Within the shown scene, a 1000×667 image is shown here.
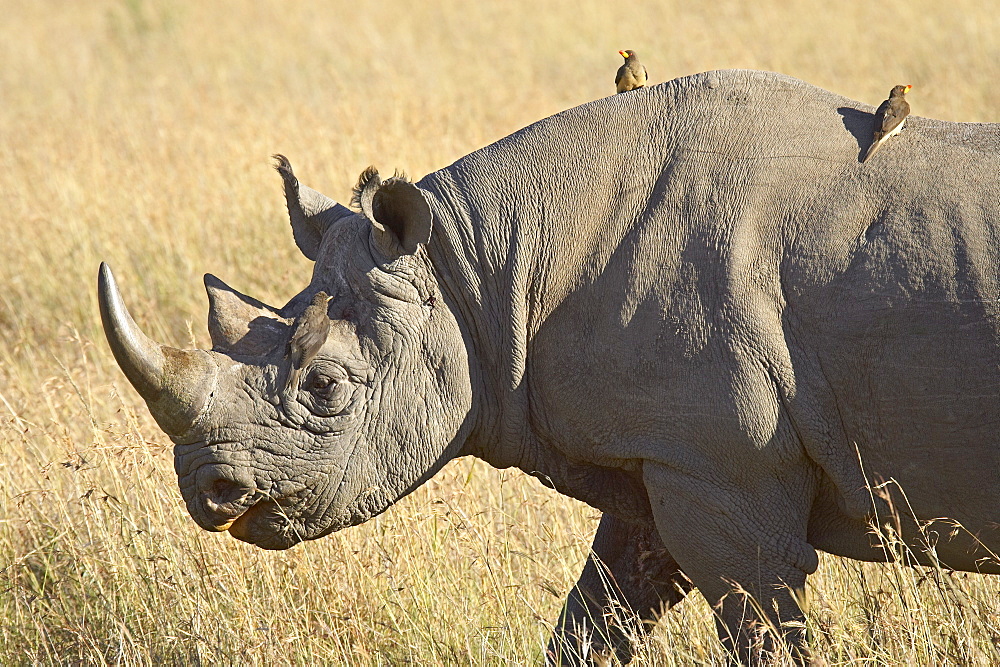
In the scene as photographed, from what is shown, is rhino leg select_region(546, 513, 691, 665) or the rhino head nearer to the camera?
the rhino head

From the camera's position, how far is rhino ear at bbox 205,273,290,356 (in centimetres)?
345

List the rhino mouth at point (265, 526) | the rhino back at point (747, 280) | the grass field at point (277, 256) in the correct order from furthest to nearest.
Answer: the grass field at point (277, 256)
the rhino mouth at point (265, 526)
the rhino back at point (747, 280)

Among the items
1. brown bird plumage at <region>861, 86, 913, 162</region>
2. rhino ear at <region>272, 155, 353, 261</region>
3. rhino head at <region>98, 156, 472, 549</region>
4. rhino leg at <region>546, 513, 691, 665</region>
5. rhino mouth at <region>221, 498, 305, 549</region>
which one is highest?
brown bird plumage at <region>861, 86, 913, 162</region>

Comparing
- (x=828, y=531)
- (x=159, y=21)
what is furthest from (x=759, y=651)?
(x=159, y=21)

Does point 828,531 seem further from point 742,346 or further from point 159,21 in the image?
point 159,21

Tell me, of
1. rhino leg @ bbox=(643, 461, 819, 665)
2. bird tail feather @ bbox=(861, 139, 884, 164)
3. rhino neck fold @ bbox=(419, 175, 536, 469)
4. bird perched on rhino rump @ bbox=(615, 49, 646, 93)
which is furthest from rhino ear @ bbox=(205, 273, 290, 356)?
bird perched on rhino rump @ bbox=(615, 49, 646, 93)

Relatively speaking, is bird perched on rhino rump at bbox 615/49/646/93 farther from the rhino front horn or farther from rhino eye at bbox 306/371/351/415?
the rhino front horn

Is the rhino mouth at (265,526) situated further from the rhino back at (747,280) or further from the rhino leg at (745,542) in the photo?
the rhino leg at (745,542)

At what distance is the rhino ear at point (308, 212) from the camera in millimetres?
3771

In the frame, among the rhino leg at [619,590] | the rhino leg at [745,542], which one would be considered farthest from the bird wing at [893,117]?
the rhino leg at [619,590]

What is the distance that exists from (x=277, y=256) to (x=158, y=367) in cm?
518

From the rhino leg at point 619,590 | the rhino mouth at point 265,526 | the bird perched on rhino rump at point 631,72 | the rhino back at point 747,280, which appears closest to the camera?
the rhino back at point 747,280

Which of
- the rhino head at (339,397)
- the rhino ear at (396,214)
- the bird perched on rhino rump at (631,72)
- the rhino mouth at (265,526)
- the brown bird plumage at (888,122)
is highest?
the bird perched on rhino rump at (631,72)

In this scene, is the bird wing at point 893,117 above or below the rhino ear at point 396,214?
above
